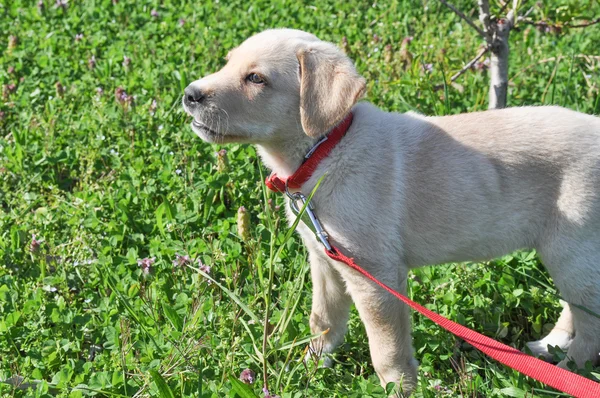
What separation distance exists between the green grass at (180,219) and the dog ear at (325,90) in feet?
1.20

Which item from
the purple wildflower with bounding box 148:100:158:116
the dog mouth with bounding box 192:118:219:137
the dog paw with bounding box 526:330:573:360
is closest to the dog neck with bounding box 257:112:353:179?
the dog mouth with bounding box 192:118:219:137

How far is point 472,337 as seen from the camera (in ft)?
8.05

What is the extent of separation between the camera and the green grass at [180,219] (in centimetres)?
315

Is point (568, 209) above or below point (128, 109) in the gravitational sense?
above

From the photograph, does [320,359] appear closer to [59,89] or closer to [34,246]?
[34,246]

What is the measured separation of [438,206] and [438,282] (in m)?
0.80

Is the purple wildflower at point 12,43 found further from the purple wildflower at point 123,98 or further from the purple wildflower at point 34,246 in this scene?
the purple wildflower at point 34,246

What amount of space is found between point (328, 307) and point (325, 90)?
1.08 m

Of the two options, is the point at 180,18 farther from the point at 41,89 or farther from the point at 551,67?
the point at 551,67

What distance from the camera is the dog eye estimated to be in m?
3.03

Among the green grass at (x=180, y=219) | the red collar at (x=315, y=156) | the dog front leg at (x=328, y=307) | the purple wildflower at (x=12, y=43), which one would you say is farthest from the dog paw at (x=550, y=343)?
the purple wildflower at (x=12, y=43)

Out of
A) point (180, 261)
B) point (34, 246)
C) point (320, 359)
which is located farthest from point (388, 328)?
point (34, 246)

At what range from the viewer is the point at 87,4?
691 cm

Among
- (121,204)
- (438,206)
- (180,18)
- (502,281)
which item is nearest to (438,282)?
(502,281)
